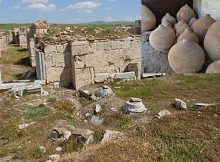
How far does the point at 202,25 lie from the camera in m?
9.94

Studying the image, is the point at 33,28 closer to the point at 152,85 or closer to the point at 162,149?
the point at 152,85

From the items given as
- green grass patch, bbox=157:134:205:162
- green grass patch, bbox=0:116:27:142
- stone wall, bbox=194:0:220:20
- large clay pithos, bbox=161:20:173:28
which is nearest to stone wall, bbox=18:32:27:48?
large clay pithos, bbox=161:20:173:28

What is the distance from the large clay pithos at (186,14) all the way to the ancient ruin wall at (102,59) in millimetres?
2088

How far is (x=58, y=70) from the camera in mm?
8867

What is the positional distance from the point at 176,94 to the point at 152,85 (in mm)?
829

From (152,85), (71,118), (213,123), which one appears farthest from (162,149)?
(152,85)

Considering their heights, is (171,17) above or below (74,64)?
above

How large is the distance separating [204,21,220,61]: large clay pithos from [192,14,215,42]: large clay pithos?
44 cm

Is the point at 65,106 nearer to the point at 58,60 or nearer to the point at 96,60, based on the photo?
the point at 58,60

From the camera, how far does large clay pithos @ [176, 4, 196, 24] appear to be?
10.7 m

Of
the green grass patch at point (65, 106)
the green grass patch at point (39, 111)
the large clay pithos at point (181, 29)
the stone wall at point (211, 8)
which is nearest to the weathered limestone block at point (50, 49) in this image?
the green grass patch at point (65, 106)

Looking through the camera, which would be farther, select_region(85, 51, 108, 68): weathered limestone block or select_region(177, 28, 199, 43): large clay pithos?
select_region(177, 28, 199, 43): large clay pithos

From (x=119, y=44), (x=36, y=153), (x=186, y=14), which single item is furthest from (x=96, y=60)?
(x=36, y=153)

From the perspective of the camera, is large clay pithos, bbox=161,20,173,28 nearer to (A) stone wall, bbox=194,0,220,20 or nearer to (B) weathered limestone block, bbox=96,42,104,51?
(A) stone wall, bbox=194,0,220,20
